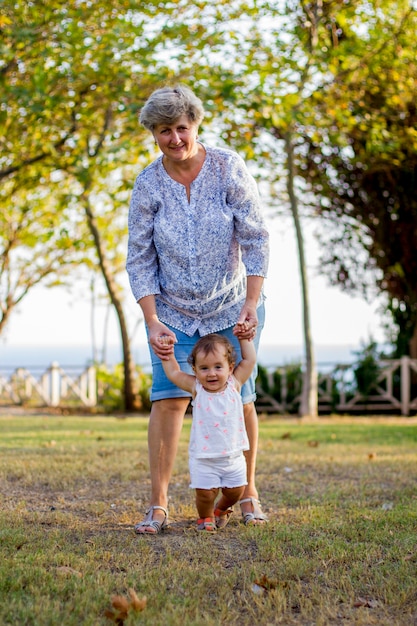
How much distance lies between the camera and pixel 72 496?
4406mm

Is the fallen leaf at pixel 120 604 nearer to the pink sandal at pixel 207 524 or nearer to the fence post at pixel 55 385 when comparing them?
the pink sandal at pixel 207 524

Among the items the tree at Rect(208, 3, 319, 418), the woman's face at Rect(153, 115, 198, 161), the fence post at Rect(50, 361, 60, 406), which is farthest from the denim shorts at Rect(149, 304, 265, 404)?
the fence post at Rect(50, 361, 60, 406)

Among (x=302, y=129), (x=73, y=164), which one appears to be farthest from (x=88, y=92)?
(x=302, y=129)

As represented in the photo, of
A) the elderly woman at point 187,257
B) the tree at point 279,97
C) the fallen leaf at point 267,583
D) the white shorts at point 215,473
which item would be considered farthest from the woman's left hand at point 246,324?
the tree at point 279,97

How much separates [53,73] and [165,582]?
10.2 meters

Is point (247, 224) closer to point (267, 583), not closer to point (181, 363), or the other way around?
point (181, 363)

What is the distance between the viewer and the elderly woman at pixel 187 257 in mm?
3672

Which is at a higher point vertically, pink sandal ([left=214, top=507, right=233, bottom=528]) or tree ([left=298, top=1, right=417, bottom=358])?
tree ([left=298, top=1, right=417, bottom=358])

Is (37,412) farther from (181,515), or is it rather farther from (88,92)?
(181,515)

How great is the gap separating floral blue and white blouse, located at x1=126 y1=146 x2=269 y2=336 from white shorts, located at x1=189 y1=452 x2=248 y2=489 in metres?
0.62

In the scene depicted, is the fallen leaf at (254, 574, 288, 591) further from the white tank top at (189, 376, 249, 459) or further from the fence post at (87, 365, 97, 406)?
the fence post at (87, 365, 97, 406)

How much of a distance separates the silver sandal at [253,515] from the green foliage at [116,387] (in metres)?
11.4

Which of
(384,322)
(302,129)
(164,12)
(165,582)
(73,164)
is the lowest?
(165,582)

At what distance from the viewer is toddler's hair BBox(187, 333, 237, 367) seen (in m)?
3.58
